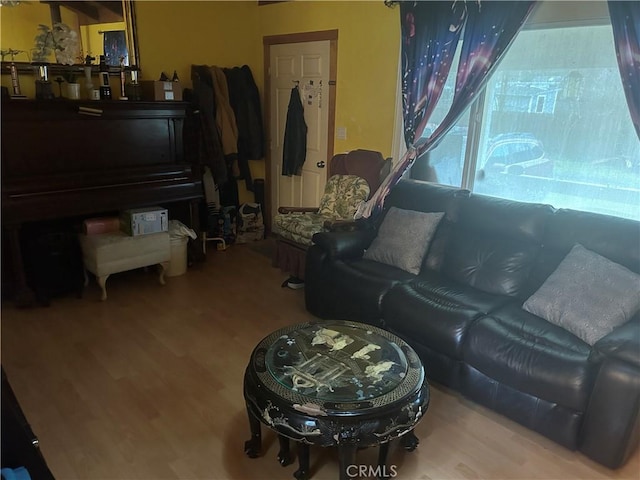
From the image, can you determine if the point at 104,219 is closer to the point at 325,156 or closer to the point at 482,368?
the point at 325,156

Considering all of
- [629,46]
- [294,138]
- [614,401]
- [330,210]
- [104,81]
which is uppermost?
[629,46]

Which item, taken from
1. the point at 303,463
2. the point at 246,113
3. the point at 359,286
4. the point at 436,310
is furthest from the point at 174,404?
the point at 246,113

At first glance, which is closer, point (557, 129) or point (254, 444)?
point (254, 444)

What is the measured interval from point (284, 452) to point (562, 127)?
2482 millimetres

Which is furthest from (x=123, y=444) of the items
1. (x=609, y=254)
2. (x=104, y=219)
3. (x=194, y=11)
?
(x=194, y=11)

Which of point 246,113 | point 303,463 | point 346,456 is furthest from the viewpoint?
point 246,113

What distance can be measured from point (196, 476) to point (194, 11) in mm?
4025

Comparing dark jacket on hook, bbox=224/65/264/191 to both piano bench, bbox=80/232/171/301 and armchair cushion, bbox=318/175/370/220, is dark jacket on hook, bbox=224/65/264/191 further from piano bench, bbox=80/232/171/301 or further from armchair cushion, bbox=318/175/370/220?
piano bench, bbox=80/232/171/301

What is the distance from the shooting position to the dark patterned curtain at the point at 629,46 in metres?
2.46

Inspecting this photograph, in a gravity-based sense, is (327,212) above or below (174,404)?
above

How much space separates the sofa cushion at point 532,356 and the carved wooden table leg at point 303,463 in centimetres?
97

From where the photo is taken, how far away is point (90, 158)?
12.2ft

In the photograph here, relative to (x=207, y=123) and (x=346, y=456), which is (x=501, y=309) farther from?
(x=207, y=123)

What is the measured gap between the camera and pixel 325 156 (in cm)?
454
